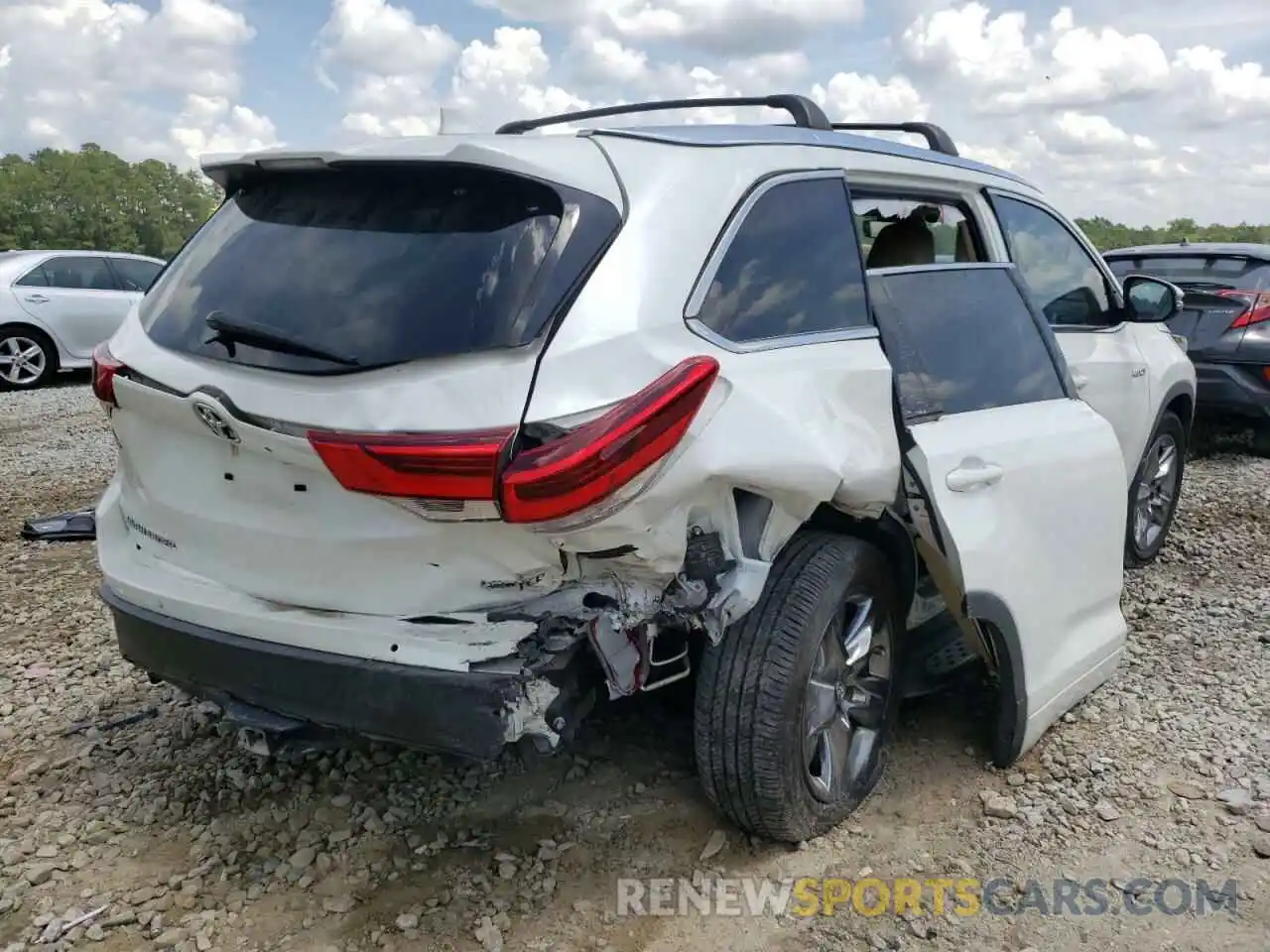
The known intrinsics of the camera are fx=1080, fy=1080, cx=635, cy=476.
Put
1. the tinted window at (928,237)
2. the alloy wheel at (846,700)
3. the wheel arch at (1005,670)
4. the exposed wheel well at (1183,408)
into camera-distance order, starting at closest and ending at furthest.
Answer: the alloy wheel at (846,700) < the wheel arch at (1005,670) < the tinted window at (928,237) < the exposed wheel well at (1183,408)

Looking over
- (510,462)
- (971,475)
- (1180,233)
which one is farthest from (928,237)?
(1180,233)

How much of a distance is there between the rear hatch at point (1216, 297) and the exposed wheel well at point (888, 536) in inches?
205

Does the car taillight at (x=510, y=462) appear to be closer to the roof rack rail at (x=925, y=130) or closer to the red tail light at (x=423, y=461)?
the red tail light at (x=423, y=461)

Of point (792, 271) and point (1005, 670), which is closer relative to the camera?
point (792, 271)

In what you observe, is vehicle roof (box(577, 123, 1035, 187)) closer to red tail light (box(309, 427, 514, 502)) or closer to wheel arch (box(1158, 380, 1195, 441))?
red tail light (box(309, 427, 514, 502))

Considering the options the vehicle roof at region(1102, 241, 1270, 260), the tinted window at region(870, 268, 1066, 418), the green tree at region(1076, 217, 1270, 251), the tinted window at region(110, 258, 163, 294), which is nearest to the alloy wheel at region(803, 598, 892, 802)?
the tinted window at region(870, 268, 1066, 418)

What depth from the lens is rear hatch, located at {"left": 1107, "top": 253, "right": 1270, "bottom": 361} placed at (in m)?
7.55

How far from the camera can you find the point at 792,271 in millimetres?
2809

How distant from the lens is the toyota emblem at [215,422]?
94.0 inches

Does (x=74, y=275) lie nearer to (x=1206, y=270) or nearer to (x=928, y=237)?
(x=928, y=237)

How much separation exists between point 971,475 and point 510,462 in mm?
1439

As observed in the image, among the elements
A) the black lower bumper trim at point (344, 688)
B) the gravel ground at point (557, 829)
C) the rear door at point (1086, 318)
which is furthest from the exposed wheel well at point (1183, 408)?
the black lower bumper trim at point (344, 688)

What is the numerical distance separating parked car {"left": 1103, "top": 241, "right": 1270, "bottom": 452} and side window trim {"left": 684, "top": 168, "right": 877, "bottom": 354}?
529cm

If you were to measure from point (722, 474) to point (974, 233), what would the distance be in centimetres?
213
